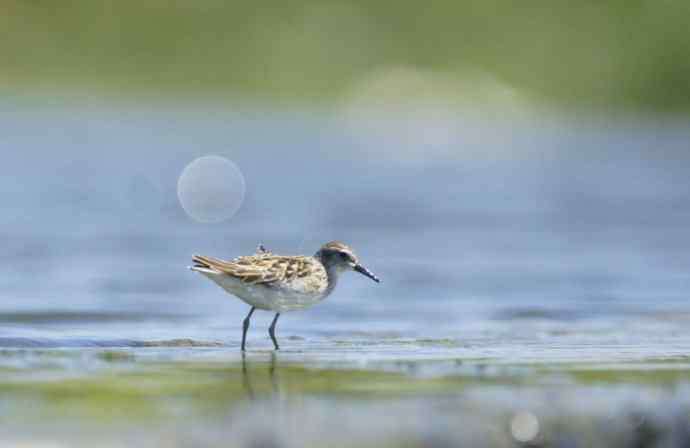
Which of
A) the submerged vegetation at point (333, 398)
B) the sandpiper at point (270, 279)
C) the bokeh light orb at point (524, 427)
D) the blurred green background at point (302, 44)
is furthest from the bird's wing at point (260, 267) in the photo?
the blurred green background at point (302, 44)

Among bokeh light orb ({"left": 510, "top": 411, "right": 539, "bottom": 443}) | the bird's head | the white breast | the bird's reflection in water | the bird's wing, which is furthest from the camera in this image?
the bird's head

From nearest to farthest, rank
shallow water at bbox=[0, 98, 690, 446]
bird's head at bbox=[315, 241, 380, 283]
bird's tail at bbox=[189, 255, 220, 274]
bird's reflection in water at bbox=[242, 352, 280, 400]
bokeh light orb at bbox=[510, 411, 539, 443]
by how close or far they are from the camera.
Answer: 1. bokeh light orb at bbox=[510, 411, 539, 443]
2. shallow water at bbox=[0, 98, 690, 446]
3. bird's reflection in water at bbox=[242, 352, 280, 400]
4. bird's tail at bbox=[189, 255, 220, 274]
5. bird's head at bbox=[315, 241, 380, 283]

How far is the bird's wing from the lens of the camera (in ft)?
42.6

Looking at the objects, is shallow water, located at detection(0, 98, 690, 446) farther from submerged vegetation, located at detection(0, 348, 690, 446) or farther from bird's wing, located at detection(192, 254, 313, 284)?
bird's wing, located at detection(192, 254, 313, 284)

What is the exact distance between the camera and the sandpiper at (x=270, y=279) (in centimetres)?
1302

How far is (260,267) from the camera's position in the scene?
43.1 feet

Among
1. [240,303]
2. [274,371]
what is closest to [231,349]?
[274,371]

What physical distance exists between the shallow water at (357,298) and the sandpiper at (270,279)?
0.39m

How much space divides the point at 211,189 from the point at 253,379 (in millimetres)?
21013

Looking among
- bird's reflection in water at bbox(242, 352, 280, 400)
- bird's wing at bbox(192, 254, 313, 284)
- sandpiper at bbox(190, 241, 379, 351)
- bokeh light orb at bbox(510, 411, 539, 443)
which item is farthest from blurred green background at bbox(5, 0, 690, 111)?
bokeh light orb at bbox(510, 411, 539, 443)

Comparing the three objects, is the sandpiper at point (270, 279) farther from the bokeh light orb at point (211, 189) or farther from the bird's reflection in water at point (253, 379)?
the bokeh light orb at point (211, 189)

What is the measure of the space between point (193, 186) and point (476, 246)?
10659 mm

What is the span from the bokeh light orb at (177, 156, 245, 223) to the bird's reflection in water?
14140 mm

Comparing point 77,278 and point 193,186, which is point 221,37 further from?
point 77,278
